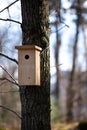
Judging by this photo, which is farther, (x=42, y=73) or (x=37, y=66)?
(x=42, y=73)

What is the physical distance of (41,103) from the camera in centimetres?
514

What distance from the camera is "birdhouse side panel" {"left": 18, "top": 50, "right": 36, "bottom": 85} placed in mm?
4996

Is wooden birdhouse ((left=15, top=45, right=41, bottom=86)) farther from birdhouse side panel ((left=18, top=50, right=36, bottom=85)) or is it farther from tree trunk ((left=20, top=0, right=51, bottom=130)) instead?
tree trunk ((left=20, top=0, right=51, bottom=130))

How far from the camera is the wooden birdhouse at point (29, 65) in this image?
4.98 metres

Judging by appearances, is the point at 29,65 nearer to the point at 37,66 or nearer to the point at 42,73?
the point at 37,66

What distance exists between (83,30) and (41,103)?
58.2ft

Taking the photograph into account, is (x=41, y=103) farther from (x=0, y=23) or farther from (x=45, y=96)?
(x=0, y=23)

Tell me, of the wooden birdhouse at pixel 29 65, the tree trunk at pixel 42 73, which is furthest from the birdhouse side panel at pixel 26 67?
the tree trunk at pixel 42 73

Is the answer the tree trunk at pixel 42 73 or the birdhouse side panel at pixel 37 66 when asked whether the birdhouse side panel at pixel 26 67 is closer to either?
the birdhouse side panel at pixel 37 66

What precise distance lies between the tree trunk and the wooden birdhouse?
14 centimetres

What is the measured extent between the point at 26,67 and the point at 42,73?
24 cm

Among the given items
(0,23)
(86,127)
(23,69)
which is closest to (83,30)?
(86,127)

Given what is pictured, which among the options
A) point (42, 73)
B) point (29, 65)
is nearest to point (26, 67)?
point (29, 65)

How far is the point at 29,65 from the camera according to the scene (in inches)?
199
